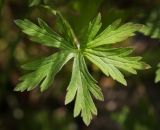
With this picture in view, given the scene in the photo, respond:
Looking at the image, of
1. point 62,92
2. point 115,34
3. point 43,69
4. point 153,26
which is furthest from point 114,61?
point 62,92

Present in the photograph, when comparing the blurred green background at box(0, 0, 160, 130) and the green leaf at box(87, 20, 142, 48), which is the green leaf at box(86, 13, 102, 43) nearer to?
the green leaf at box(87, 20, 142, 48)

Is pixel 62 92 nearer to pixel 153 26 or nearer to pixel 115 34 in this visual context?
pixel 153 26

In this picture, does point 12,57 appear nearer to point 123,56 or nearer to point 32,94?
point 32,94

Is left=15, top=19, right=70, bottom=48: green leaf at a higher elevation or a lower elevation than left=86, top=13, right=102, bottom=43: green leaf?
higher

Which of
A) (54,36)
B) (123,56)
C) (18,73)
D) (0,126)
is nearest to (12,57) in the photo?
(18,73)

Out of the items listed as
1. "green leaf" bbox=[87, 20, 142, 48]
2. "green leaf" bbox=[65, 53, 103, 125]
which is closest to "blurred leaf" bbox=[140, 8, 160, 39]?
"green leaf" bbox=[87, 20, 142, 48]

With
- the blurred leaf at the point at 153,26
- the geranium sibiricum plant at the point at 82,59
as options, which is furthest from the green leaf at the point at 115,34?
the blurred leaf at the point at 153,26
